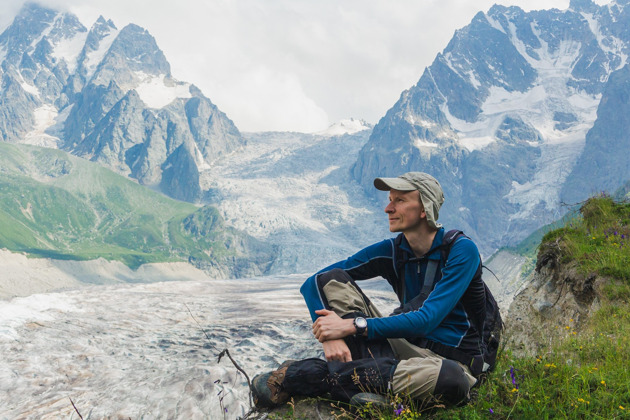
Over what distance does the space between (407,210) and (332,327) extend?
123 centimetres

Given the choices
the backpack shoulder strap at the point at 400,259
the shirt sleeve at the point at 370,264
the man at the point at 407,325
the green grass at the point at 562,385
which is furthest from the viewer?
the shirt sleeve at the point at 370,264

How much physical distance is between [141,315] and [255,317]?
15102 mm

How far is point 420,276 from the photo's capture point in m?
4.22

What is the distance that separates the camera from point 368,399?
3344 mm

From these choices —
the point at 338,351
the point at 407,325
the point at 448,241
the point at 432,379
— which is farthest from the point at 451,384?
the point at 448,241

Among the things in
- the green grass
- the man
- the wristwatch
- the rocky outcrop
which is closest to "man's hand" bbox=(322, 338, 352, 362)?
the man

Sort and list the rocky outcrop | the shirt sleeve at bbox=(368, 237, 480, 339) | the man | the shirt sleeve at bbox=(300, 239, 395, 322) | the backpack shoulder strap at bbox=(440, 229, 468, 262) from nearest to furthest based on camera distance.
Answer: the man, the shirt sleeve at bbox=(368, 237, 480, 339), the backpack shoulder strap at bbox=(440, 229, 468, 262), the shirt sleeve at bbox=(300, 239, 395, 322), the rocky outcrop

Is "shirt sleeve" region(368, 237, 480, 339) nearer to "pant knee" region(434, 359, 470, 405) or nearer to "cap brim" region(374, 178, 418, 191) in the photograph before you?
"pant knee" region(434, 359, 470, 405)

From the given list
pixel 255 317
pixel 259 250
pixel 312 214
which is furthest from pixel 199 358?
pixel 312 214

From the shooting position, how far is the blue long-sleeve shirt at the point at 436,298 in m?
3.68

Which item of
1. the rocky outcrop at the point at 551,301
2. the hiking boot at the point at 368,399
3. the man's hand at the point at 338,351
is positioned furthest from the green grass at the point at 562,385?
the rocky outcrop at the point at 551,301

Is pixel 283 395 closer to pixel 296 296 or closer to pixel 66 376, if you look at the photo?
pixel 66 376

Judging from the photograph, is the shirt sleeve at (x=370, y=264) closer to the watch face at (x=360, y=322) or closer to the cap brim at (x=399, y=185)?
the cap brim at (x=399, y=185)

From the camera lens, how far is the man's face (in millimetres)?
4133
